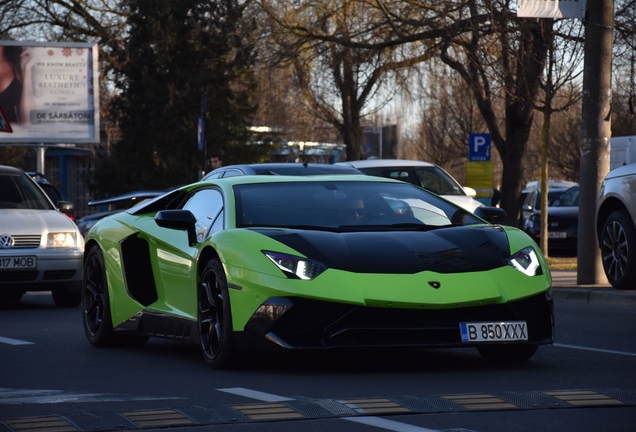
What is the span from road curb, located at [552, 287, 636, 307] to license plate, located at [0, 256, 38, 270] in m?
5.70

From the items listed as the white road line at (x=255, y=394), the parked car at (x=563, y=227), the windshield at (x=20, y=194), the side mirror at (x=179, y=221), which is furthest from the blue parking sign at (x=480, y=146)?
the white road line at (x=255, y=394)

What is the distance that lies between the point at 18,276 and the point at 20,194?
1485mm

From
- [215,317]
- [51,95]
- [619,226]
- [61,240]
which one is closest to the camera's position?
[215,317]

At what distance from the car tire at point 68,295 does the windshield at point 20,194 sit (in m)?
1.14

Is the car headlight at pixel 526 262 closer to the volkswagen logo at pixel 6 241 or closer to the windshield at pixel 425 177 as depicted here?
the volkswagen logo at pixel 6 241

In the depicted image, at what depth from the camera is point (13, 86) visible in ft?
116

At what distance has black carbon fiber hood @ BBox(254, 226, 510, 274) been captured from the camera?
6.95 meters

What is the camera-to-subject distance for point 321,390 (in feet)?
21.0

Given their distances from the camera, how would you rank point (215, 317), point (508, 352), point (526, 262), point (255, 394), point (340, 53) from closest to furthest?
point (255, 394) → point (526, 262) → point (215, 317) → point (508, 352) → point (340, 53)

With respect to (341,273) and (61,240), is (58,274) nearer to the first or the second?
(61,240)

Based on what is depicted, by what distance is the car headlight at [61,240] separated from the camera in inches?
527

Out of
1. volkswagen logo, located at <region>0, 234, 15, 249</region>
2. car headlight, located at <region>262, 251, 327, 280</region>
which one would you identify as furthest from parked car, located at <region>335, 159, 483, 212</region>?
car headlight, located at <region>262, 251, 327, 280</region>

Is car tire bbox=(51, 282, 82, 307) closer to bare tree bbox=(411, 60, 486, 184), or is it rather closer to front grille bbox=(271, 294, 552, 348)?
front grille bbox=(271, 294, 552, 348)

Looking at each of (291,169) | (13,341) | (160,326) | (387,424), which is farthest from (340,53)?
(387,424)
